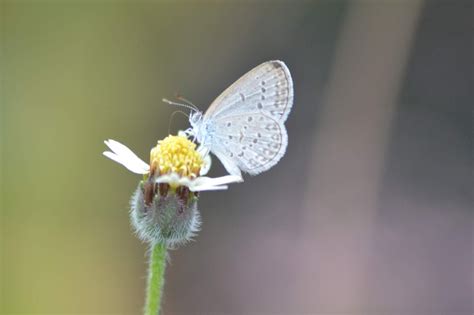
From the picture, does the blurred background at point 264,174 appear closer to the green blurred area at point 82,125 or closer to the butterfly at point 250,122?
the green blurred area at point 82,125

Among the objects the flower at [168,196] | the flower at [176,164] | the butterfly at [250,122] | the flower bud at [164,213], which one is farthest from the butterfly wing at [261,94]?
the flower bud at [164,213]

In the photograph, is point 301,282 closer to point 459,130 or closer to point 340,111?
point 340,111

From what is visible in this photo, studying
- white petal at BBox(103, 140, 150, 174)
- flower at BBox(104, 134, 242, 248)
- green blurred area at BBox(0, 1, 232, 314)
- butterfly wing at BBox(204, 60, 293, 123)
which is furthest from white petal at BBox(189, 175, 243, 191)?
green blurred area at BBox(0, 1, 232, 314)

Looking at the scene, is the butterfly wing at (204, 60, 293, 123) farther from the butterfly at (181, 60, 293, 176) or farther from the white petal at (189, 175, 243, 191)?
the white petal at (189, 175, 243, 191)

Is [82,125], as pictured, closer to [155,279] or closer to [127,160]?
[127,160]


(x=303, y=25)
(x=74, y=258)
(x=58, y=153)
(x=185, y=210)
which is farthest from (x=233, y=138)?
(x=303, y=25)
